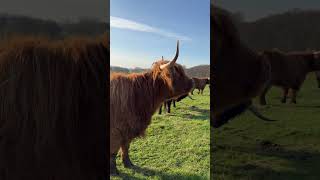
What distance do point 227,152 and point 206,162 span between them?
0.16m

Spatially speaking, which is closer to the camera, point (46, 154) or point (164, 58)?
point (46, 154)

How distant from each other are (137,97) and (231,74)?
662mm

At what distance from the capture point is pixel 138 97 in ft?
8.15

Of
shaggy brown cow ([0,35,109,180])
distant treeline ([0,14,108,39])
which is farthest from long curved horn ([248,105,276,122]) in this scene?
distant treeline ([0,14,108,39])

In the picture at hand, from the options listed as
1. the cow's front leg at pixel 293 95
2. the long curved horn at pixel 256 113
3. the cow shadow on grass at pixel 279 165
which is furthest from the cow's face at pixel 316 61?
the cow shadow on grass at pixel 279 165

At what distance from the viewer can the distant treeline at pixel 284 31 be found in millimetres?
2326

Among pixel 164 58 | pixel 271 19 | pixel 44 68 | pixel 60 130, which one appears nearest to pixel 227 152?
pixel 164 58

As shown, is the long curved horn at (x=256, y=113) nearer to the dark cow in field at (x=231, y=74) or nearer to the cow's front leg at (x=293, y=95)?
the dark cow in field at (x=231, y=74)

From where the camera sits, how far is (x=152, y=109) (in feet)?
8.23

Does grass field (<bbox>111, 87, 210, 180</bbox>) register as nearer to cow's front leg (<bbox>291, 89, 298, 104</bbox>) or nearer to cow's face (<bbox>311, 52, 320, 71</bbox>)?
cow's front leg (<bbox>291, 89, 298, 104</bbox>)

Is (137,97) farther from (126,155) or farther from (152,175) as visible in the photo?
(152,175)

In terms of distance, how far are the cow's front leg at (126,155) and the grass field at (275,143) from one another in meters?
0.58

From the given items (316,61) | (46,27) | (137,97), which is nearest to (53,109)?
(46,27)

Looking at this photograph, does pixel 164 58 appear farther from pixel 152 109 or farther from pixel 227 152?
pixel 227 152
